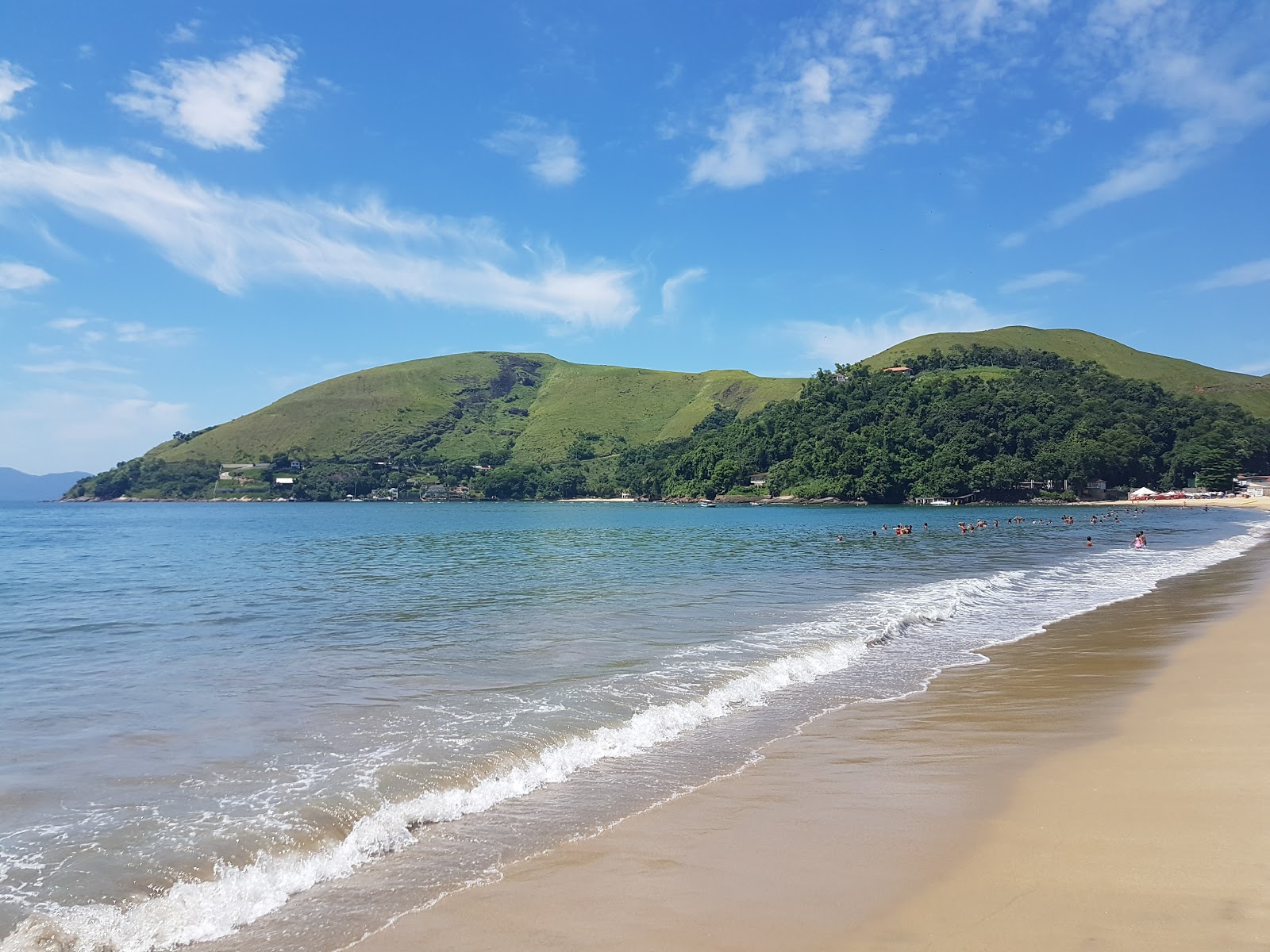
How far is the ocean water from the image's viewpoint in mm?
6145

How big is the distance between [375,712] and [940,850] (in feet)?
24.9

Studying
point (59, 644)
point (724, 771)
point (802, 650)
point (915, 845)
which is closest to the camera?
point (915, 845)

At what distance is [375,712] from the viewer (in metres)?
11.1

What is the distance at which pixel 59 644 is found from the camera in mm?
16734

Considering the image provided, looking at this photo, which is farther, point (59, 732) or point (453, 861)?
point (59, 732)

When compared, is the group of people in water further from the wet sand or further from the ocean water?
the wet sand

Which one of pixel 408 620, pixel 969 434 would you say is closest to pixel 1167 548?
pixel 408 620

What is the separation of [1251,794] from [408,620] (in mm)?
16591

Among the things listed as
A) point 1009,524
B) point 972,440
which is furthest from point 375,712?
point 972,440

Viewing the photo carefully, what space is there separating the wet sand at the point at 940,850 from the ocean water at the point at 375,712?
648mm

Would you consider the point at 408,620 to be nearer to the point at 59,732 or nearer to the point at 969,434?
the point at 59,732

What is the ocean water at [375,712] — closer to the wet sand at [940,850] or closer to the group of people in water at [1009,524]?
the wet sand at [940,850]

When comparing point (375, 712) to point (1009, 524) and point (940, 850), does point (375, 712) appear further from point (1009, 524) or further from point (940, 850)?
point (1009, 524)

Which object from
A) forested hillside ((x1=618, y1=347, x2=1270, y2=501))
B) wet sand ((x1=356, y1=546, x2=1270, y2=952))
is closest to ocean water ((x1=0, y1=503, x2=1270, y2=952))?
wet sand ((x1=356, y1=546, x2=1270, y2=952))
